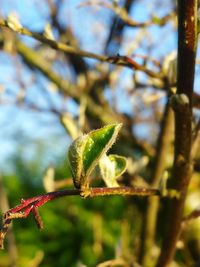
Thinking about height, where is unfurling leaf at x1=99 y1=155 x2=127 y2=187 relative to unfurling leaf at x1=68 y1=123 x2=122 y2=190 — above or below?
above

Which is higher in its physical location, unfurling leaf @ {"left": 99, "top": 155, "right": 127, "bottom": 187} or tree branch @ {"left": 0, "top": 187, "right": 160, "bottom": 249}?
unfurling leaf @ {"left": 99, "top": 155, "right": 127, "bottom": 187}

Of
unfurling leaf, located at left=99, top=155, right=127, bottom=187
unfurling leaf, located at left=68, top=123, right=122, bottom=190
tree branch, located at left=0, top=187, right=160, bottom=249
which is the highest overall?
unfurling leaf, located at left=99, top=155, right=127, bottom=187

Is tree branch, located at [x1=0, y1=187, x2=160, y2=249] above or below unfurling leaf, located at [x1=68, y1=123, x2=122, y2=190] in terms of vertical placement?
below

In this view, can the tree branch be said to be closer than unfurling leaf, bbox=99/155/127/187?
Yes

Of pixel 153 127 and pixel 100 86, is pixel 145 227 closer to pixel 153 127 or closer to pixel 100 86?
pixel 100 86

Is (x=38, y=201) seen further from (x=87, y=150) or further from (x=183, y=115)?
(x=183, y=115)

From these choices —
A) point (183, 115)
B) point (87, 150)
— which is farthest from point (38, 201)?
point (183, 115)
